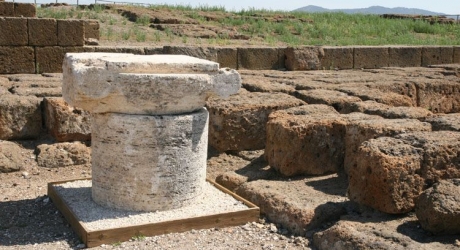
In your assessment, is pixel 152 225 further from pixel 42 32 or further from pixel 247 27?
pixel 247 27

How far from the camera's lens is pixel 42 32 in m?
9.90

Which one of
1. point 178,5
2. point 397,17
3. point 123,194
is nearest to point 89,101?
point 123,194

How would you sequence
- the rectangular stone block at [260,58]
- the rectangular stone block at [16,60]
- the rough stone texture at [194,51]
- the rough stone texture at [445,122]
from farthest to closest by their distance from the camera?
1. the rectangular stone block at [260,58]
2. the rough stone texture at [194,51]
3. the rectangular stone block at [16,60]
4. the rough stone texture at [445,122]

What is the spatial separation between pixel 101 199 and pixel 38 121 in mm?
2327

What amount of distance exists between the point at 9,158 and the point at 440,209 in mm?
4393

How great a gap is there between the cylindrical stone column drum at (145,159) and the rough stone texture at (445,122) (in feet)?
7.69

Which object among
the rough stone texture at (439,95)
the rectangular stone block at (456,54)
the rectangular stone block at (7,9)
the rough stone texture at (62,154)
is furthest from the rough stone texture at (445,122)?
the rectangular stone block at (7,9)

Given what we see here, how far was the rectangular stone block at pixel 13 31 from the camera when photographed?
962 cm

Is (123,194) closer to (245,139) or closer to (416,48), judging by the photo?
(245,139)

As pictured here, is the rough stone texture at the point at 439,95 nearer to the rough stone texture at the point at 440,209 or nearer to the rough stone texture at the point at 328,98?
the rough stone texture at the point at 328,98

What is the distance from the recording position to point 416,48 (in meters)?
13.4

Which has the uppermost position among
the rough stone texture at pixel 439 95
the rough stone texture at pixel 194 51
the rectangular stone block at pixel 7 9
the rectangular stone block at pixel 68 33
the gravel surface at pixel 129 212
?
the rectangular stone block at pixel 7 9

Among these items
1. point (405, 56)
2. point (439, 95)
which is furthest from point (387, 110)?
point (405, 56)

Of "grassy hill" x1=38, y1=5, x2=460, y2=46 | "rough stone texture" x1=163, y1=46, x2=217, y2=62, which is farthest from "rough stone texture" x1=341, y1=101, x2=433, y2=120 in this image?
"grassy hill" x1=38, y1=5, x2=460, y2=46
